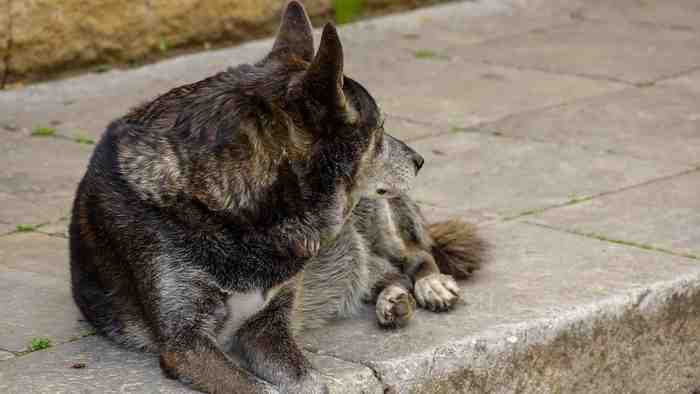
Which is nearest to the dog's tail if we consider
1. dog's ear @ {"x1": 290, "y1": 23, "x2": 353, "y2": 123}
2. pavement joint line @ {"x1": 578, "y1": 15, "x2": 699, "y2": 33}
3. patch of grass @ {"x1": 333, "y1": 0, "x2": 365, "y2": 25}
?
dog's ear @ {"x1": 290, "y1": 23, "x2": 353, "y2": 123}

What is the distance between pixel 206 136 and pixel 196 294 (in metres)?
0.52

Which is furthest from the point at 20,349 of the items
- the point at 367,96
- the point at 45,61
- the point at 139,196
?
the point at 45,61

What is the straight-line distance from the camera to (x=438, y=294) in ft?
16.1

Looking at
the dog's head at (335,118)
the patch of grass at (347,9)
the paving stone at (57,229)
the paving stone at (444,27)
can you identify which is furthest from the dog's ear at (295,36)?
the patch of grass at (347,9)

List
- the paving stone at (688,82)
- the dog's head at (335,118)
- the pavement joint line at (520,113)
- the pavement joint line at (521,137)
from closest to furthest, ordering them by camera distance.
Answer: the dog's head at (335,118) → the pavement joint line at (521,137) → the pavement joint line at (520,113) → the paving stone at (688,82)

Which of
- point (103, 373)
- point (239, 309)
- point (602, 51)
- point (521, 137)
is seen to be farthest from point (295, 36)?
point (602, 51)

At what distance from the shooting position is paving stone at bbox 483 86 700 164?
23.9 ft

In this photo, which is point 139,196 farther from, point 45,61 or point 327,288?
point 45,61

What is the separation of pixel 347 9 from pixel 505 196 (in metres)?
4.08

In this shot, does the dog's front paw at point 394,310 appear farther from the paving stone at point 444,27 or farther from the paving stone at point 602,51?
the paving stone at point 444,27

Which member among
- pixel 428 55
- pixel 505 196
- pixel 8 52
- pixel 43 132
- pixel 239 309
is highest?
pixel 239 309

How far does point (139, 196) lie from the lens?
4.20m

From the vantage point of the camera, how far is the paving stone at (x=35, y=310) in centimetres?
465

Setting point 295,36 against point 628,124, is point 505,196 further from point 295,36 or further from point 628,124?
point 295,36
